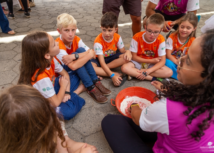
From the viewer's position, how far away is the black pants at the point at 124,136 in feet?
3.09

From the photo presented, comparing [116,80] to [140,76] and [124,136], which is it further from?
[124,136]

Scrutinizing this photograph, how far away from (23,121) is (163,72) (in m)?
1.60

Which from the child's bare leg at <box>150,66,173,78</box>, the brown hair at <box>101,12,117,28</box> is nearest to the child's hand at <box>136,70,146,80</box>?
the child's bare leg at <box>150,66,173,78</box>

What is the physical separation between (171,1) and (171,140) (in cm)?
203

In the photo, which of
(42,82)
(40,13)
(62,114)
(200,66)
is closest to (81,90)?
(62,114)

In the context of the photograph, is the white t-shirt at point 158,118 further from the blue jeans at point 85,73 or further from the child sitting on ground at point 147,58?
the child sitting on ground at point 147,58

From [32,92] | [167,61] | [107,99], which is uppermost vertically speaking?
[32,92]

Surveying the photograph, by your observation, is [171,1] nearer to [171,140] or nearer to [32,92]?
[171,140]

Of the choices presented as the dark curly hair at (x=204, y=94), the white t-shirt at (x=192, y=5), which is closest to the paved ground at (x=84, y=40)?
the dark curly hair at (x=204, y=94)

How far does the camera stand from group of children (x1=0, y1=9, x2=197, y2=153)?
3.81 feet

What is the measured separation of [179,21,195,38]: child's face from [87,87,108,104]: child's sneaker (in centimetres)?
124

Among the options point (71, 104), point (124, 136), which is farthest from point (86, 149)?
point (71, 104)

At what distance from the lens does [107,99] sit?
1.57 meters

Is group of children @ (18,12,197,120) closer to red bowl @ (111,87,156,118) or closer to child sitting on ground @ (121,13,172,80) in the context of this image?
child sitting on ground @ (121,13,172,80)
